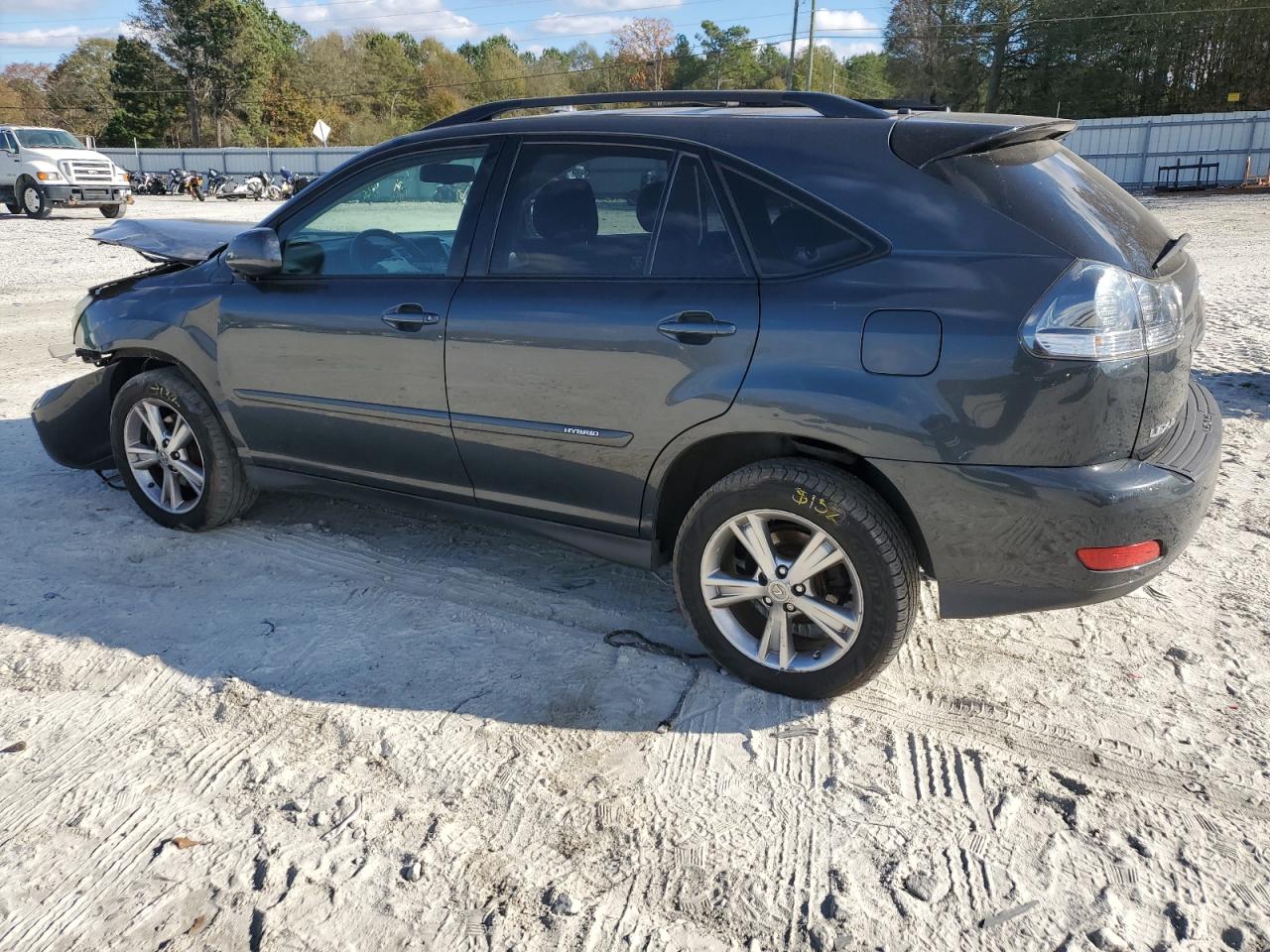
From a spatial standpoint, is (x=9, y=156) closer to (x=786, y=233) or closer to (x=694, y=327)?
(x=694, y=327)

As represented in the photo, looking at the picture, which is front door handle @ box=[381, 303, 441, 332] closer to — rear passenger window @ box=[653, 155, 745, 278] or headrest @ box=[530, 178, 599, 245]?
headrest @ box=[530, 178, 599, 245]

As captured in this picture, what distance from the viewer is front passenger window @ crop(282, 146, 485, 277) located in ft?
12.4

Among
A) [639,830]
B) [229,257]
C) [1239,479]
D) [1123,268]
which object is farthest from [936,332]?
[1239,479]

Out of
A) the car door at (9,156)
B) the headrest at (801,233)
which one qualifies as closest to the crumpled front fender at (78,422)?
the headrest at (801,233)

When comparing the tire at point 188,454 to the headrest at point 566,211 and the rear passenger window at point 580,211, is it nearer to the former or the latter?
the rear passenger window at point 580,211

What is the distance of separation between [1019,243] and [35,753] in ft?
10.6

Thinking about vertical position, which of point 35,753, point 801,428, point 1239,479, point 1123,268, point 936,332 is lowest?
point 35,753

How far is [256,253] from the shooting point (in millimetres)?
3963

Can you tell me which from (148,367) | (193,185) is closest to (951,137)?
(148,367)

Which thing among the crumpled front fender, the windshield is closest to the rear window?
the crumpled front fender

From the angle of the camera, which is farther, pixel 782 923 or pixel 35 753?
pixel 35 753

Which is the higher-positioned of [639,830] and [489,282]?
[489,282]

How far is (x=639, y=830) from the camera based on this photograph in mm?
2652

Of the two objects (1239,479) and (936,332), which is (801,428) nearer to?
(936,332)
